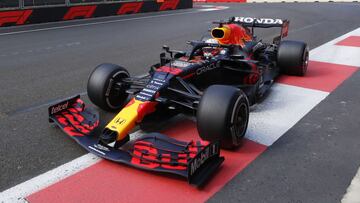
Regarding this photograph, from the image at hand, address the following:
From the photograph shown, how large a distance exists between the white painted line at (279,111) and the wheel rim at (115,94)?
1.54 m

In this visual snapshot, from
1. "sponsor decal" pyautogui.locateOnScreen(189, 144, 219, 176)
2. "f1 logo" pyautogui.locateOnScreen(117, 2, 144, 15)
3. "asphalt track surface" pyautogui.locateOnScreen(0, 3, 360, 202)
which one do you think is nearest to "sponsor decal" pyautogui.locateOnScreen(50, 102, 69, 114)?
"asphalt track surface" pyautogui.locateOnScreen(0, 3, 360, 202)

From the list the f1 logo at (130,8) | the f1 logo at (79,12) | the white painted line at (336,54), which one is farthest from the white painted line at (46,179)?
the f1 logo at (130,8)

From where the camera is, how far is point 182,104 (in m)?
3.89

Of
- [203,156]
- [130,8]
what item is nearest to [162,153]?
[203,156]

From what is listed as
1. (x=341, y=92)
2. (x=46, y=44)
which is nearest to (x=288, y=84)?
(x=341, y=92)

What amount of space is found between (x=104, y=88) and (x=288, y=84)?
2942 mm

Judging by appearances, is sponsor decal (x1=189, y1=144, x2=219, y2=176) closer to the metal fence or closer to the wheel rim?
the wheel rim

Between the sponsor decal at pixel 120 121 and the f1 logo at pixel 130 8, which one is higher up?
the f1 logo at pixel 130 8

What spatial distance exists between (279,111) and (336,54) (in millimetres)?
4090

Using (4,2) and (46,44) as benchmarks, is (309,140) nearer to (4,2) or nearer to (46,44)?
(46,44)

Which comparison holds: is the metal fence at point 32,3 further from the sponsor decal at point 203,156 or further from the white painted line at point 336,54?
Answer: the sponsor decal at point 203,156

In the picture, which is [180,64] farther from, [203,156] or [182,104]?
[203,156]

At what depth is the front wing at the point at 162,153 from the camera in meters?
2.97

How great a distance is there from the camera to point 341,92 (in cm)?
543
